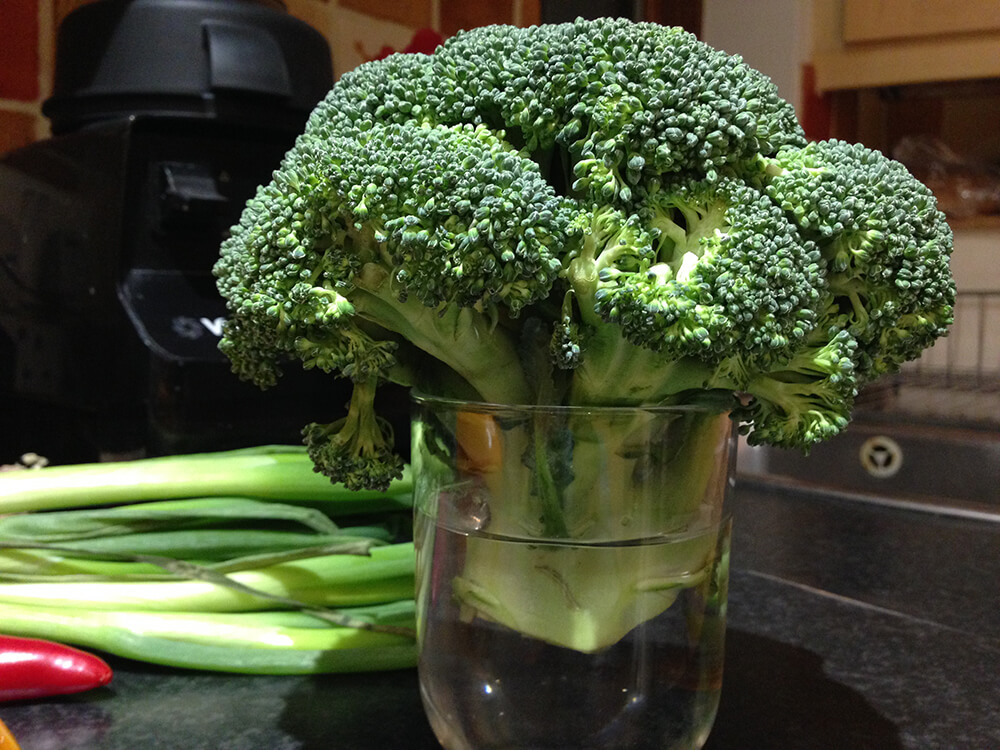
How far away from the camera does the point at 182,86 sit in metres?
0.82

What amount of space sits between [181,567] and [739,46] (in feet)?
6.34

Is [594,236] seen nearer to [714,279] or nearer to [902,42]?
[714,279]

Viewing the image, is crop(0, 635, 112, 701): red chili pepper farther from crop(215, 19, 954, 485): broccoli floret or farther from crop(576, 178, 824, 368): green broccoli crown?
crop(576, 178, 824, 368): green broccoli crown

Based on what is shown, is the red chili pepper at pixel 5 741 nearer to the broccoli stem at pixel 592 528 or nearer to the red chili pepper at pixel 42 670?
the red chili pepper at pixel 42 670

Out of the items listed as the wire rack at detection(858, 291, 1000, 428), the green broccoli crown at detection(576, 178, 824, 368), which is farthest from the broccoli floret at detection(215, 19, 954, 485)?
the wire rack at detection(858, 291, 1000, 428)

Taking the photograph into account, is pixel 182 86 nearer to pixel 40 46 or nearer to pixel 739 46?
pixel 40 46

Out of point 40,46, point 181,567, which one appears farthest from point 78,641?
point 40,46

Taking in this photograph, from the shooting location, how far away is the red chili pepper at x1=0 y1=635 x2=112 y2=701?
1.88ft

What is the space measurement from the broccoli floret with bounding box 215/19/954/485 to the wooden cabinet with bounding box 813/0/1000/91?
1.70 metres

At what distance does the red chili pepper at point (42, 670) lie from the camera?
574 mm

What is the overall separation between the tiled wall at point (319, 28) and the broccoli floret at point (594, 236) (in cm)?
82

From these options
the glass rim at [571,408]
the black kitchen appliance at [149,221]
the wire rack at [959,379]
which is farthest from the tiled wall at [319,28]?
the wire rack at [959,379]

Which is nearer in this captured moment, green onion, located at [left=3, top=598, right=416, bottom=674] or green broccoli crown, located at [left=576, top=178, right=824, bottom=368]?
green broccoli crown, located at [left=576, top=178, right=824, bottom=368]

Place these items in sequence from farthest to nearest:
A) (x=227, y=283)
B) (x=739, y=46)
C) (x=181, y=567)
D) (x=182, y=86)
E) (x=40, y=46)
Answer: (x=739, y=46), (x=40, y=46), (x=182, y=86), (x=181, y=567), (x=227, y=283)
